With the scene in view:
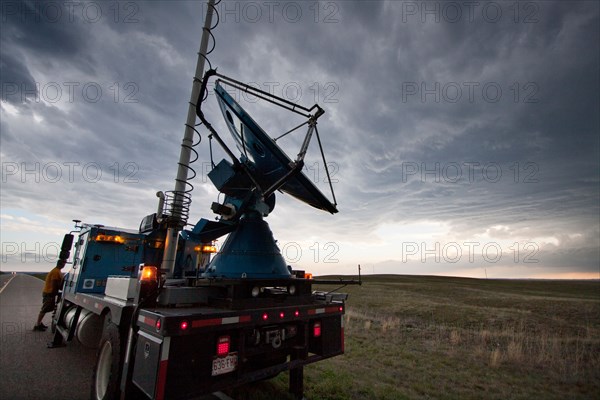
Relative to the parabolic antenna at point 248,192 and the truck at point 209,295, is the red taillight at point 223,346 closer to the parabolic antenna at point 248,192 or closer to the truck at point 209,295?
the truck at point 209,295

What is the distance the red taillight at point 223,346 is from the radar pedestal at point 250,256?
171 cm

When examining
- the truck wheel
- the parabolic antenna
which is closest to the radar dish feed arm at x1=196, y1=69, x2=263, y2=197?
the parabolic antenna

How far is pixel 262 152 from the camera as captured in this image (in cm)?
650

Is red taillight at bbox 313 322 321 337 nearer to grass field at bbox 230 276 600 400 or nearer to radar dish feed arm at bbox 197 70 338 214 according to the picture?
grass field at bbox 230 276 600 400

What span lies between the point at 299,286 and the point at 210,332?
6.55 feet

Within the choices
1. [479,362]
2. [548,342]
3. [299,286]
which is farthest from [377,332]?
[299,286]

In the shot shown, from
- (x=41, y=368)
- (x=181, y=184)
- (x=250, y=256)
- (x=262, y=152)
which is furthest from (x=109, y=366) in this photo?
(x=262, y=152)

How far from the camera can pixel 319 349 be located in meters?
5.37

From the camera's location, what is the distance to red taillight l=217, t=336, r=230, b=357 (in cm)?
394

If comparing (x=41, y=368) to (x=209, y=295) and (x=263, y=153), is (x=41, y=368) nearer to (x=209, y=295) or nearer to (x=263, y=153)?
(x=209, y=295)

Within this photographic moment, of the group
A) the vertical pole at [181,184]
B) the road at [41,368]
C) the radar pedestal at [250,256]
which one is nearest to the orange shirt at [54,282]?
the road at [41,368]

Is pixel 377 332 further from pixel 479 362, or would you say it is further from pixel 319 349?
pixel 319 349

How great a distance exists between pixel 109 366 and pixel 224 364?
83.3 inches

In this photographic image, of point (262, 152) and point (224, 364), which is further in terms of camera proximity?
point (262, 152)
